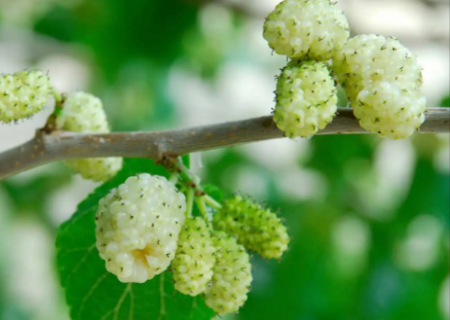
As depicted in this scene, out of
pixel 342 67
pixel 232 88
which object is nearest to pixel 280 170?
pixel 232 88

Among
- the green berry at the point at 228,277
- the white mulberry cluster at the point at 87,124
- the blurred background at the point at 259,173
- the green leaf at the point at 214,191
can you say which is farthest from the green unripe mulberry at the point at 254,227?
the blurred background at the point at 259,173

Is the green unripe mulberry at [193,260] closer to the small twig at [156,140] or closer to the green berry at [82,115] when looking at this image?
the small twig at [156,140]

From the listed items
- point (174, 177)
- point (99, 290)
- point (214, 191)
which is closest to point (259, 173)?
point (214, 191)

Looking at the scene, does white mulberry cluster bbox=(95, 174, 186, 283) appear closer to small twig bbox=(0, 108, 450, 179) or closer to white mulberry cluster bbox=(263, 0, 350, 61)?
small twig bbox=(0, 108, 450, 179)

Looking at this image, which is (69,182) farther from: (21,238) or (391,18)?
(391,18)

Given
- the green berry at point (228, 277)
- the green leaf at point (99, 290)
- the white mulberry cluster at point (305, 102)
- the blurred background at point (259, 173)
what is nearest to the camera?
the white mulberry cluster at point (305, 102)

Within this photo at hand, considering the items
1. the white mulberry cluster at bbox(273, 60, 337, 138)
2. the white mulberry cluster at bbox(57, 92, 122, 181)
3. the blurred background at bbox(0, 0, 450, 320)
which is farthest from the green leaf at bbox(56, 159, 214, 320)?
the blurred background at bbox(0, 0, 450, 320)
